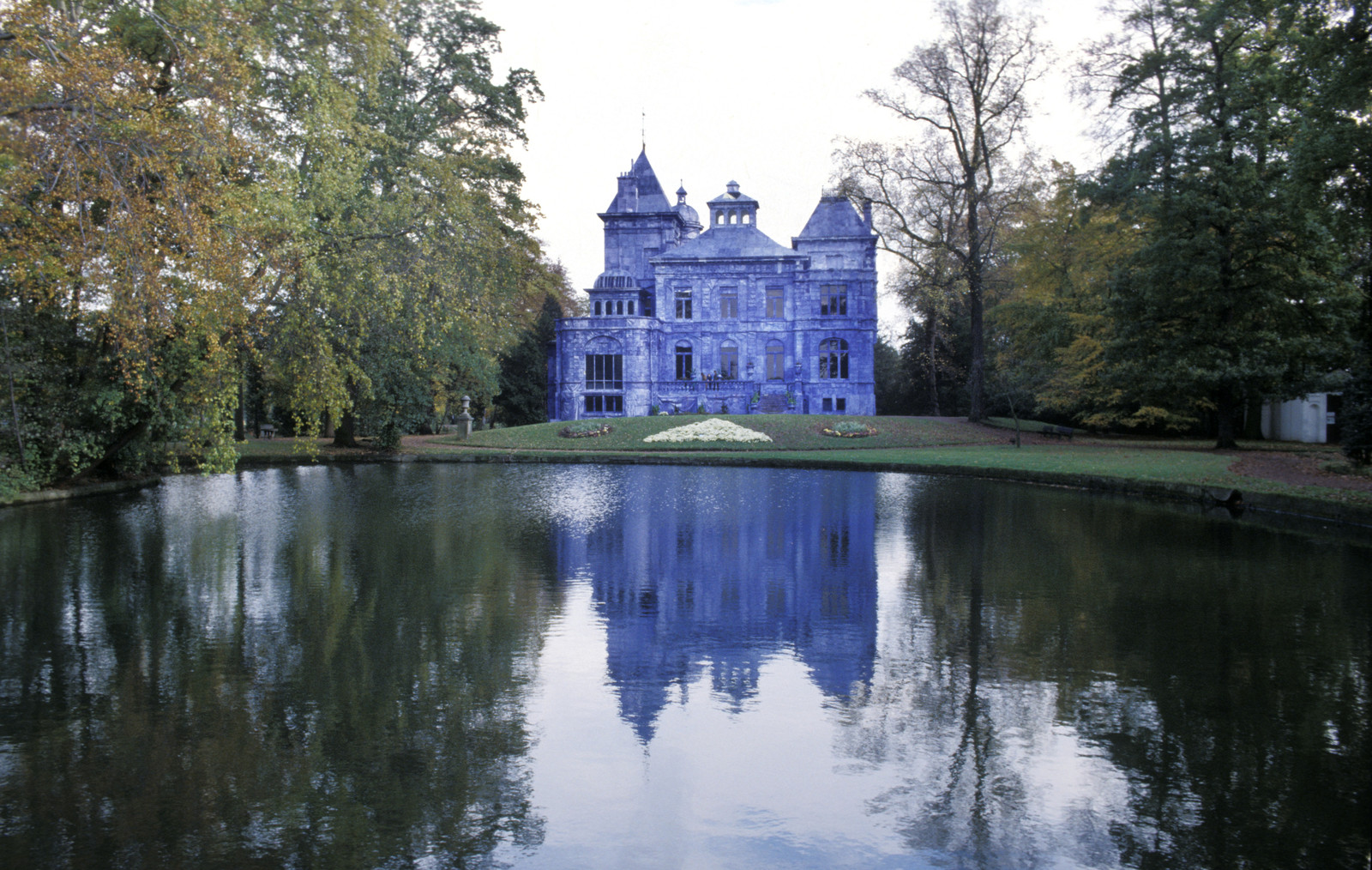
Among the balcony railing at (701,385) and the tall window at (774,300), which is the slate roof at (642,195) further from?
the balcony railing at (701,385)

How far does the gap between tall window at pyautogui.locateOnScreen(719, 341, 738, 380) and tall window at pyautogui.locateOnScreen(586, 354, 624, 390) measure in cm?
574

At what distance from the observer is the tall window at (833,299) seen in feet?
163

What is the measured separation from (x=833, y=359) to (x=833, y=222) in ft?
27.3

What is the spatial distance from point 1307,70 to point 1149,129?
10558 mm

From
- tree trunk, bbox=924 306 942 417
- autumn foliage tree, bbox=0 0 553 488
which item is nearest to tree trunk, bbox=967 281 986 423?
tree trunk, bbox=924 306 942 417

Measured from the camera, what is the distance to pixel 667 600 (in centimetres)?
849

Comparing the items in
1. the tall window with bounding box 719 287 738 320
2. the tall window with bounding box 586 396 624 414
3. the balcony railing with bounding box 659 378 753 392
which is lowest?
the tall window with bounding box 586 396 624 414

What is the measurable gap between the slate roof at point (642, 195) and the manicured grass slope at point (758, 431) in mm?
21148

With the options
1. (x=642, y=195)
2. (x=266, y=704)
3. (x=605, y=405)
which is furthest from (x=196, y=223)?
(x=642, y=195)

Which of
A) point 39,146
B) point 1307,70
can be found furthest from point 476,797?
point 1307,70

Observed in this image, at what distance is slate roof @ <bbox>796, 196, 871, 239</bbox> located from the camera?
51.2 meters

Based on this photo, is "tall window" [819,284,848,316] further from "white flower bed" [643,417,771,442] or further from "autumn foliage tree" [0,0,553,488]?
"autumn foliage tree" [0,0,553,488]

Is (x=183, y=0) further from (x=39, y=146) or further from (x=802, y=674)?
(x=802, y=674)

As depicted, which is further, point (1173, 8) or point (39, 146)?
point (1173, 8)
